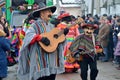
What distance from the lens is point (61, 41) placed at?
6176 mm

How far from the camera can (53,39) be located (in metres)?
6.09

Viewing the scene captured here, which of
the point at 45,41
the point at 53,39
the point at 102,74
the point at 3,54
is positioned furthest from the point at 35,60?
the point at 102,74

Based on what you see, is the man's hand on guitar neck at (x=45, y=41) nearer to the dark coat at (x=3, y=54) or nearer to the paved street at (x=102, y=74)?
the dark coat at (x=3, y=54)

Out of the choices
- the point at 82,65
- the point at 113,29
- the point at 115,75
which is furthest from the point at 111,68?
the point at 82,65

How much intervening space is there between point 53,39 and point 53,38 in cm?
2

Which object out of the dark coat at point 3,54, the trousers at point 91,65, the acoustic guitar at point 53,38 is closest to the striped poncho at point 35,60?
the acoustic guitar at point 53,38

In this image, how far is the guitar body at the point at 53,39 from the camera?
5.93 metres

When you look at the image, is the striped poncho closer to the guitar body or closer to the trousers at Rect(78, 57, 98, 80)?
the guitar body

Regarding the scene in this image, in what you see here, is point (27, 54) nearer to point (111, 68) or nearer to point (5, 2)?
point (111, 68)

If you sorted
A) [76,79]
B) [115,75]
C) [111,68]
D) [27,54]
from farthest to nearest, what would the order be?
[111,68]
[115,75]
[76,79]
[27,54]

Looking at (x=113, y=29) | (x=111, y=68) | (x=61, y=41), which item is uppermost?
(x=61, y=41)

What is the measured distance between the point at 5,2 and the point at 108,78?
670 centimetres

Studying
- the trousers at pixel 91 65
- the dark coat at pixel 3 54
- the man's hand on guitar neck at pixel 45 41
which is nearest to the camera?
the man's hand on guitar neck at pixel 45 41

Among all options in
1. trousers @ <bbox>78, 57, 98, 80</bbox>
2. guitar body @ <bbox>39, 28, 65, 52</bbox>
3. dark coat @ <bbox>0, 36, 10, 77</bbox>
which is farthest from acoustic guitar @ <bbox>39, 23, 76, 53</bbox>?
trousers @ <bbox>78, 57, 98, 80</bbox>
